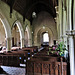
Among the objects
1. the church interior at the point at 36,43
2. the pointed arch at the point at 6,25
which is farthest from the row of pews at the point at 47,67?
the pointed arch at the point at 6,25

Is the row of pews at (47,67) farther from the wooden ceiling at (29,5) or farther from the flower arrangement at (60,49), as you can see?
the wooden ceiling at (29,5)

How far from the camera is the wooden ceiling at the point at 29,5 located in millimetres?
10823

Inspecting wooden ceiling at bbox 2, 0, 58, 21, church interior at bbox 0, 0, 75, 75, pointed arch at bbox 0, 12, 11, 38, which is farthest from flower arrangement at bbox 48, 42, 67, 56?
pointed arch at bbox 0, 12, 11, 38

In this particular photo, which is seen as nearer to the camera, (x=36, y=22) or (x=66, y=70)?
(x=66, y=70)

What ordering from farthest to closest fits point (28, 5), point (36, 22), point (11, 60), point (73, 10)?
point (36, 22) → point (28, 5) → point (11, 60) → point (73, 10)

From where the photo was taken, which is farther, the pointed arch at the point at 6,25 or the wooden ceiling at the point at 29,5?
the wooden ceiling at the point at 29,5

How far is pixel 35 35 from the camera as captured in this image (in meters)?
19.8

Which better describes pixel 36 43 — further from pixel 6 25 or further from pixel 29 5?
pixel 6 25

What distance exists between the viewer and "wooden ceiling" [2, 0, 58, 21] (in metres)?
10.8

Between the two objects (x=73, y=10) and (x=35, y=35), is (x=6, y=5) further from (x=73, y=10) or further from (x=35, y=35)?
(x=35, y=35)

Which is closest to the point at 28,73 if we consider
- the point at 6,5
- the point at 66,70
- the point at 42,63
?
the point at 42,63

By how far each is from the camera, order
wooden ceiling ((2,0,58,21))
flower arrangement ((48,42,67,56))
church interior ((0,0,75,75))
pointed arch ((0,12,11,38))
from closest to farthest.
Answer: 1. church interior ((0,0,75,75))
2. flower arrangement ((48,42,67,56))
3. pointed arch ((0,12,11,38))
4. wooden ceiling ((2,0,58,21))

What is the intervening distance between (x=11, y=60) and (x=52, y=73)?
3.48 metres

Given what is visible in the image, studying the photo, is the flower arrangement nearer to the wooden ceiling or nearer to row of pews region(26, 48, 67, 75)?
row of pews region(26, 48, 67, 75)
